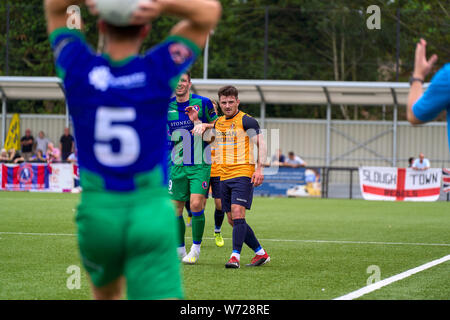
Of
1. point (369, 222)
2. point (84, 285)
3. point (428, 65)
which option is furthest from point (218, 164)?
point (369, 222)

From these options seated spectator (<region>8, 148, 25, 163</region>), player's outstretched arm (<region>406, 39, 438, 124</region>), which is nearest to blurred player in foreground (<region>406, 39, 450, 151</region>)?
player's outstretched arm (<region>406, 39, 438, 124</region>)

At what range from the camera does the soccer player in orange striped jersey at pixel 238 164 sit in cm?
916

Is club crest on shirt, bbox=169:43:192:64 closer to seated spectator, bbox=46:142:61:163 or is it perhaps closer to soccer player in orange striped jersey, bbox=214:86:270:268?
soccer player in orange striped jersey, bbox=214:86:270:268

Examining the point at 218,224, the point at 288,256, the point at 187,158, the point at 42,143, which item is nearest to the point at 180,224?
the point at 187,158

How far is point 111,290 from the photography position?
3.66 metres

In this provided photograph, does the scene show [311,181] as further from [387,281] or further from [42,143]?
[387,281]

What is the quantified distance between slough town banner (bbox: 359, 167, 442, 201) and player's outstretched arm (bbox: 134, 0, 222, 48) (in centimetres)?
2302

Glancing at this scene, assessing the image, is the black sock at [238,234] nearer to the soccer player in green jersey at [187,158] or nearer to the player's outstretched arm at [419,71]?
the soccer player in green jersey at [187,158]

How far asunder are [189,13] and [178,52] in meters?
0.19

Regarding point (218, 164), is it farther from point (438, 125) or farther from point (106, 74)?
point (438, 125)

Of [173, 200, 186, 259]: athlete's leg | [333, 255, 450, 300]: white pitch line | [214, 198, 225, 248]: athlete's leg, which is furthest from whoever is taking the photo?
[214, 198, 225, 248]: athlete's leg

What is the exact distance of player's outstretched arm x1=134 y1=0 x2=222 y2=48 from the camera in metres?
3.33

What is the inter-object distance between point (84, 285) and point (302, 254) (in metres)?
4.00

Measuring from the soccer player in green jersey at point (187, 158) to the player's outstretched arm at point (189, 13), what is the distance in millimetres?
5962
